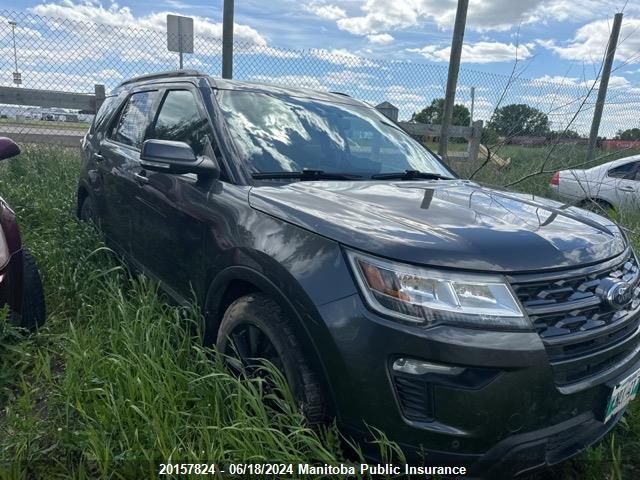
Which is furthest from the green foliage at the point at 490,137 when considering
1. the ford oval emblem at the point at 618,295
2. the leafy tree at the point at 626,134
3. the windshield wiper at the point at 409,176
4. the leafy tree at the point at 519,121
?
the ford oval emblem at the point at 618,295

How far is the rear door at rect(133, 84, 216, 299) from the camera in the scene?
236 centimetres

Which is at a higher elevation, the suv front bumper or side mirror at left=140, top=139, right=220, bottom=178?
side mirror at left=140, top=139, right=220, bottom=178

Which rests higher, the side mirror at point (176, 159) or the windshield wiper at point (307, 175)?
the side mirror at point (176, 159)

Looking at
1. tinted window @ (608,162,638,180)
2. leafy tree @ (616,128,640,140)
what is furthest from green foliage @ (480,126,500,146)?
leafy tree @ (616,128,640,140)


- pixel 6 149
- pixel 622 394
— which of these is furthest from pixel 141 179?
pixel 622 394

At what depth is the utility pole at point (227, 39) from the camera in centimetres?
529

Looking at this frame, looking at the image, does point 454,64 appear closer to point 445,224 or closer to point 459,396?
point 445,224

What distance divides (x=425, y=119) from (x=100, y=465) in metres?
7.02

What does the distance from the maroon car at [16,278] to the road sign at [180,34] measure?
339cm

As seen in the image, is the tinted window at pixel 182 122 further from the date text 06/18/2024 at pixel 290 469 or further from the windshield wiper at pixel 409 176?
the date text 06/18/2024 at pixel 290 469

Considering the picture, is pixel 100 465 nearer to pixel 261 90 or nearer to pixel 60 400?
pixel 60 400

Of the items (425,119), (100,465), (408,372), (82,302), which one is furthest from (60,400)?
(425,119)

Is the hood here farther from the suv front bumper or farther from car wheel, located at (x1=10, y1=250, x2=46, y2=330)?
car wheel, located at (x1=10, y1=250, x2=46, y2=330)

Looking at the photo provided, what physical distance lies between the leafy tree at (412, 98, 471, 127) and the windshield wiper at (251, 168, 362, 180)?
460cm
